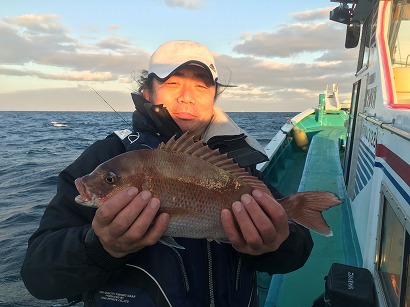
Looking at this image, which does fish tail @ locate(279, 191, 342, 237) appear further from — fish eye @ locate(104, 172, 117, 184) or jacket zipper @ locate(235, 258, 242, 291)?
fish eye @ locate(104, 172, 117, 184)

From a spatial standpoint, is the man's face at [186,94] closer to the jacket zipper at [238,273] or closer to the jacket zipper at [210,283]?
the jacket zipper at [210,283]

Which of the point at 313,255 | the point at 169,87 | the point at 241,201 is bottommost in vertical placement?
the point at 313,255

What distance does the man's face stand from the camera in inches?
104

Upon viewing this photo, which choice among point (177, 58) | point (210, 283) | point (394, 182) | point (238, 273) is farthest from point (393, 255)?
point (177, 58)

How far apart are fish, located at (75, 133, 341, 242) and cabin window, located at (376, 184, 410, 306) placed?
2.99ft

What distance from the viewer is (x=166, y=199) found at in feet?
7.05

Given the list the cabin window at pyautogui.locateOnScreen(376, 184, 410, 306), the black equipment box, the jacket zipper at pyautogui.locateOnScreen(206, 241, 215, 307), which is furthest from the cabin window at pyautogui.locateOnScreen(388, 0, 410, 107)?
the jacket zipper at pyautogui.locateOnScreen(206, 241, 215, 307)

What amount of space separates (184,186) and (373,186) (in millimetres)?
2998

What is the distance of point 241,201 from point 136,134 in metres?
0.95

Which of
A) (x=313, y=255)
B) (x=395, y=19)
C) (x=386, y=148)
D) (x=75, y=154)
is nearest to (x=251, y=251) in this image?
(x=386, y=148)

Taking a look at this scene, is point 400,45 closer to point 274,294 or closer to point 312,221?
point 274,294

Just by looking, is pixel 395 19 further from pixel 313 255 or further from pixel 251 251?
pixel 251 251

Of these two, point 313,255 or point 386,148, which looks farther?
point 313,255

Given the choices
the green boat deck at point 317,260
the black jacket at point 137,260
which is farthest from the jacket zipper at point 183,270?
the green boat deck at point 317,260
